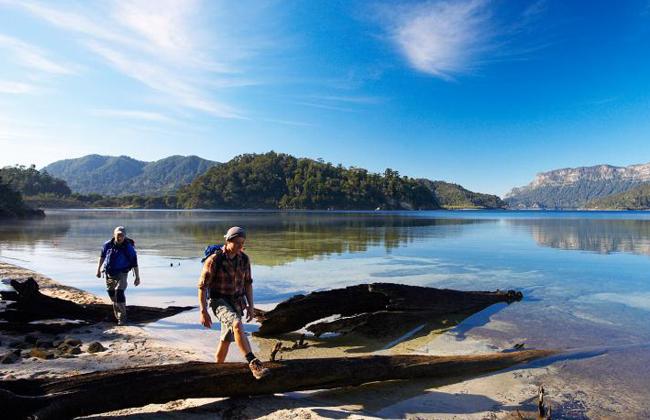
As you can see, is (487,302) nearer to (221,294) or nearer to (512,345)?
(512,345)

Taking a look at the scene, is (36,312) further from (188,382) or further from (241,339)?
(241,339)

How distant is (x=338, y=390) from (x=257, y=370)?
6.21 feet

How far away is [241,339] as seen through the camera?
248 inches

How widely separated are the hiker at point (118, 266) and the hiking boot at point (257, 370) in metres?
6.34

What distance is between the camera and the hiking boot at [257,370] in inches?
240

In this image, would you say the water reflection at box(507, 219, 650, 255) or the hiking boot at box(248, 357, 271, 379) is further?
the water reflection at box(507, 219, 650, 255)

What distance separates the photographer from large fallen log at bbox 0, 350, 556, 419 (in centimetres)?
519

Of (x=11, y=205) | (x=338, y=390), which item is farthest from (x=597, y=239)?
(x=11, y=205)

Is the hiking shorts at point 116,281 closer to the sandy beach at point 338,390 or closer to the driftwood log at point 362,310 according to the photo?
the sandy beach at point 338,390

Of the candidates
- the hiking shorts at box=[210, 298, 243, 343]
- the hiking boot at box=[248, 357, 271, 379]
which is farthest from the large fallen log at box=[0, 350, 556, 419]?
the hiking shorts at box=[210, 298, 243, 343]

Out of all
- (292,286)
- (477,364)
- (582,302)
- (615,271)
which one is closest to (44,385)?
(477,364)

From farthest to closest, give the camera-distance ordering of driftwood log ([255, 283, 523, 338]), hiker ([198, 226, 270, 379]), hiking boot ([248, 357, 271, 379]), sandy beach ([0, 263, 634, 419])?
1. driftwood log ([255, 283, 523, 338])
2. hiker ([198, 226, 270, 379])
3. sandy beach ([0, 263, 634, 419])
4. hiking boot ([248, 357, 271, 379])

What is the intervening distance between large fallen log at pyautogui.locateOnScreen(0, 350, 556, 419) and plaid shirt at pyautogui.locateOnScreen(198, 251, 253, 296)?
1.23 m

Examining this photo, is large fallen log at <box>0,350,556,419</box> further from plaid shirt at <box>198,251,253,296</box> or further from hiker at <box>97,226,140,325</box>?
hiker at <box>97,226,140,325</box>
